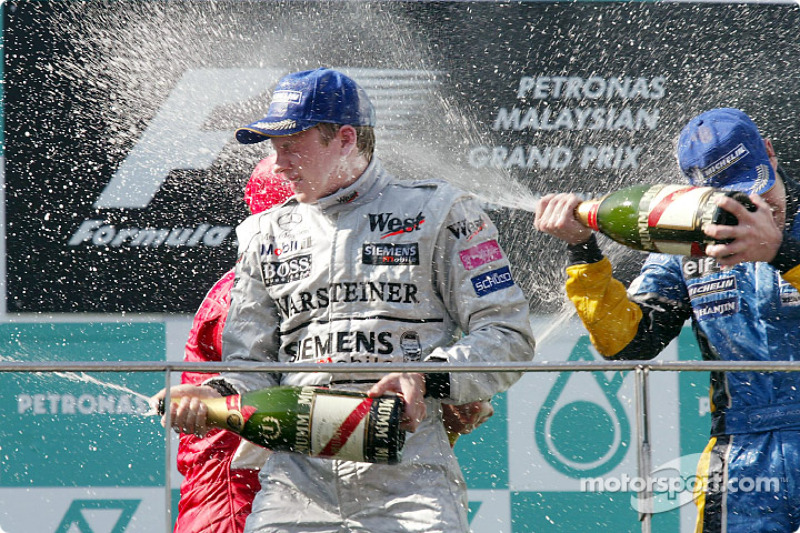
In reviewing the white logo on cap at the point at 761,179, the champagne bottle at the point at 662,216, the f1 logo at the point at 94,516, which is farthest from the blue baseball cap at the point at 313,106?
the f1 logo at the point at 94,516

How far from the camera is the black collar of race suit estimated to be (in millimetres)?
2100

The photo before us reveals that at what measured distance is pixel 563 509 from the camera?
3395 mm

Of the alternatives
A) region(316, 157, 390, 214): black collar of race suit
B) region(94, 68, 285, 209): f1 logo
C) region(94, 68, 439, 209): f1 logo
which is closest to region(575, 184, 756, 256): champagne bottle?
A: region(316, 157, 390, 214): black collar of race suit

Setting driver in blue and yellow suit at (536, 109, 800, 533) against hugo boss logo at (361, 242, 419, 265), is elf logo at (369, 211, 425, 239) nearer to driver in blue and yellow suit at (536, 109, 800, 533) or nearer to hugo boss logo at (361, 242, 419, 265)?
hugo boss logo at (361, 242, 419, 265)

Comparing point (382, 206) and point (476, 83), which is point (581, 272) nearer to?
point (382, 206)

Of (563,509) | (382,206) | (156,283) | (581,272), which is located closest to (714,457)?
(581,272)

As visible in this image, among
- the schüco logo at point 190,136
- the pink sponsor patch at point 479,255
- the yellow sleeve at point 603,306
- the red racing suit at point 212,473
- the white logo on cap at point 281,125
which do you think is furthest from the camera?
the schüco logo at point 190,136

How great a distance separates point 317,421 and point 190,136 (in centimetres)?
198

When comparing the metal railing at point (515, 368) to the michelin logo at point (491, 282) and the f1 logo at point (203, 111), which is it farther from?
the f1 logo at point (203, 111)

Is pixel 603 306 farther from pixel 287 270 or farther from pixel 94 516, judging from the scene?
pixel 94 516

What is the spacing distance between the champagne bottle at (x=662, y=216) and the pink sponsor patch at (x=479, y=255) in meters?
0.26

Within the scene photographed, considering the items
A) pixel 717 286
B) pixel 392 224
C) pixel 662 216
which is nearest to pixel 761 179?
pixel 717 286

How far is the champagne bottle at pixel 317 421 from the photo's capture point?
181 centimetres
